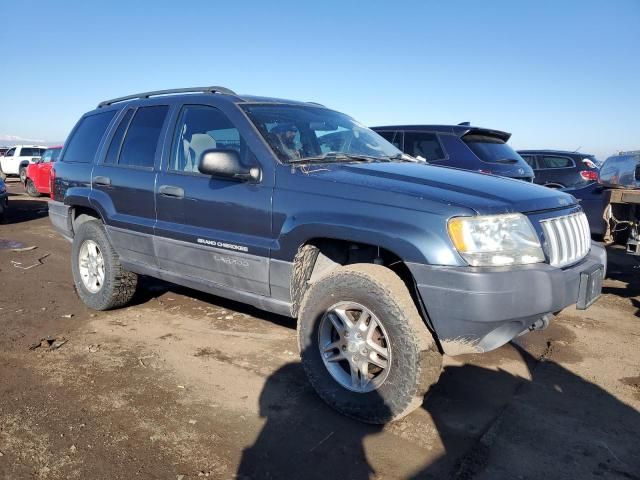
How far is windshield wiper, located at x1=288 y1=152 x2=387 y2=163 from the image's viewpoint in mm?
3542

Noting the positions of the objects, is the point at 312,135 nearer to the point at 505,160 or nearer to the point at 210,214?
the point at 210,214

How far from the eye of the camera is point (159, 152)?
13.8 feet

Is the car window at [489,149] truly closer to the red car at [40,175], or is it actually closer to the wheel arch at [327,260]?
the wheel arch at [327,260]

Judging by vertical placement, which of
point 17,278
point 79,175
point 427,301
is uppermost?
point 79,175

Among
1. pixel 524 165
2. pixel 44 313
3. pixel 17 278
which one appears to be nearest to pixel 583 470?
pixel 44 313

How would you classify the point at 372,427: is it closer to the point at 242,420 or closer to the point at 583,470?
the point at 242,420

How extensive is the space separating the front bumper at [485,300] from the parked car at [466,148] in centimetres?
403

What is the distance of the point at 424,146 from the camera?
7.21 meters

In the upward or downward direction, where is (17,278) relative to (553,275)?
downward

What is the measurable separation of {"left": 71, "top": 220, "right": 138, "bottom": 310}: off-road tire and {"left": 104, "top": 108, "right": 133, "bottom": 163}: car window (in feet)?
2.18

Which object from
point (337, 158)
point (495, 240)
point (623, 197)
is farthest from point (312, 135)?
point (623, 197)

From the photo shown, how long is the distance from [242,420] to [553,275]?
6.32 feet

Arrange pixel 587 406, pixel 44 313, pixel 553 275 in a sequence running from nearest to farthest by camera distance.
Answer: pixel 553 275 → pixel 587 406 → pixel 44 313

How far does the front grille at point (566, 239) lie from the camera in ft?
9.54
